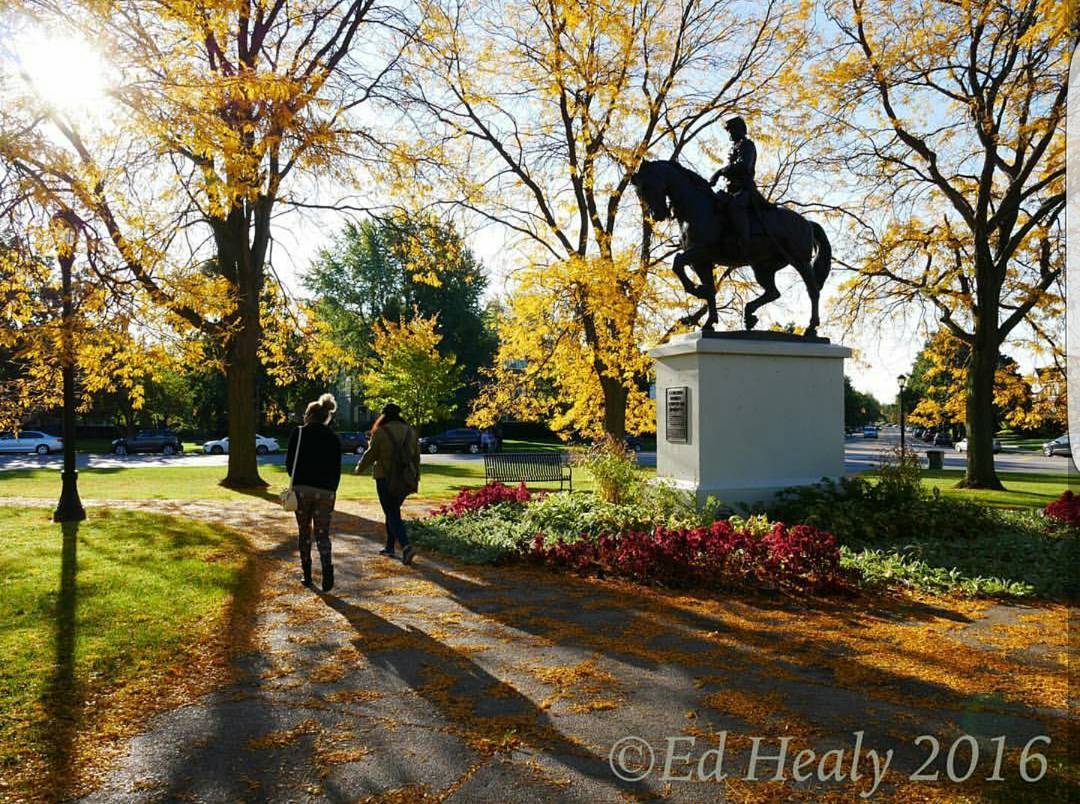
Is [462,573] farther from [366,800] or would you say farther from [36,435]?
[36,435]

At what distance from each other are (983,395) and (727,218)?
1271cm

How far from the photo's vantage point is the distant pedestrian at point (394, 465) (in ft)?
28.3

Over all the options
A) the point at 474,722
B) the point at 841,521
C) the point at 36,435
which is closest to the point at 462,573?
the point at 474,722

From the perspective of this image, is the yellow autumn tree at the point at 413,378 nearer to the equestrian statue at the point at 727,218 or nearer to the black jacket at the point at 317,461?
the equestrian statue at the point at 727,218

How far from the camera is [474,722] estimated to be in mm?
3914

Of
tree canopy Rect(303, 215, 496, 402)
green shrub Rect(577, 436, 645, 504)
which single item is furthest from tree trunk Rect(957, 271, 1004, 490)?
tree canopy Rect(303, 215, 496, 402)

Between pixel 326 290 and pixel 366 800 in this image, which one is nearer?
pixel 366 800

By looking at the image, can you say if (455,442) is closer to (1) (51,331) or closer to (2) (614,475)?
(2) (614,475)

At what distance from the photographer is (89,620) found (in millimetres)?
6051

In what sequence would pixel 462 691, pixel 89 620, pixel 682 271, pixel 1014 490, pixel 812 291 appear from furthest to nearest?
pixel 1014 490 → pixel 812 291 → pixel 682 271 → pixel 89 620 → pixel 462 691

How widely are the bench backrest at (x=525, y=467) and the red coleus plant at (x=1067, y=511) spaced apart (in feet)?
30.6

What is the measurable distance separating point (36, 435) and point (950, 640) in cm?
5303

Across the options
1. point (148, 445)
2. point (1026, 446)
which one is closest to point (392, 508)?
point (148, 445)

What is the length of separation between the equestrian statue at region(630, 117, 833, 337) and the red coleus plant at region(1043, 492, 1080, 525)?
14.9 ft
